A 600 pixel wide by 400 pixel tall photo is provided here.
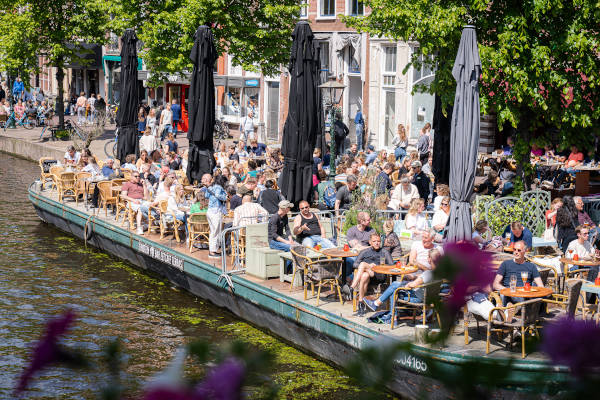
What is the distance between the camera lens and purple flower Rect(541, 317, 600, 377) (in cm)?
132

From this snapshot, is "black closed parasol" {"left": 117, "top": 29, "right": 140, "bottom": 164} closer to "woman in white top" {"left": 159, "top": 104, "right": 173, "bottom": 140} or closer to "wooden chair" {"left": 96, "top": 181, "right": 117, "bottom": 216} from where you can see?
"wooden chair" {"left": 96, "top": 181, "right": 117, "bottom": 216}

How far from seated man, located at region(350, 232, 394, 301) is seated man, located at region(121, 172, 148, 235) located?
6.45m

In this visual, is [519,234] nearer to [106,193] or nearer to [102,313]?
[102,313]

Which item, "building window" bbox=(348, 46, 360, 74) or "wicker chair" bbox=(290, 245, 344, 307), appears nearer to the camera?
"wicker chair" bbox=(290, 245, 344, 307)

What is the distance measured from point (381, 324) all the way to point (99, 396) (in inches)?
348

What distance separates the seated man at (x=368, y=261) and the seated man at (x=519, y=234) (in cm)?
220

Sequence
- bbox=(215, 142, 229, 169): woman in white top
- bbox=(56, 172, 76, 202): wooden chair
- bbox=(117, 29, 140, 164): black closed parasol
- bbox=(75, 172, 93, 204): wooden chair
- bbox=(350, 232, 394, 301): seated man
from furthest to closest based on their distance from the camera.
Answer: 1. bbox=(117, 29, 140, 164): black closed parasol
2. bbox=(215, 142, 229, 169): woman in white top
3. bbox=(56, 172, 76, 202): wooden chair
4. bbox=(75, 172, 93, 204): wooden chair
5. bbox=(350, 232, 394, 301): seated man

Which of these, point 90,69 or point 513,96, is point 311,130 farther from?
point 90,69

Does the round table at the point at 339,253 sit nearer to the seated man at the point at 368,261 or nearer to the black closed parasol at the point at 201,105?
the seated man at the point at 368,261

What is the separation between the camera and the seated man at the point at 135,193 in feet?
53.3

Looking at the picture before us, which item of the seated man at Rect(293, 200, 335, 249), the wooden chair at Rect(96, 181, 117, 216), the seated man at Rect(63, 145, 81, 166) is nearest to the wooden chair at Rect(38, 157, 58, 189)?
the seated man at Rect(63, 145, 81, 166)

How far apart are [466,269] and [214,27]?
28.8 m

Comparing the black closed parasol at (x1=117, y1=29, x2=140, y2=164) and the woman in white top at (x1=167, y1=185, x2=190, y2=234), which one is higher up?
the black closed parasol at (x1=117, y1=29, x2=140, y2=164)

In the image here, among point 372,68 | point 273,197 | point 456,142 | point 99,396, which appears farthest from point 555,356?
point 372,68
